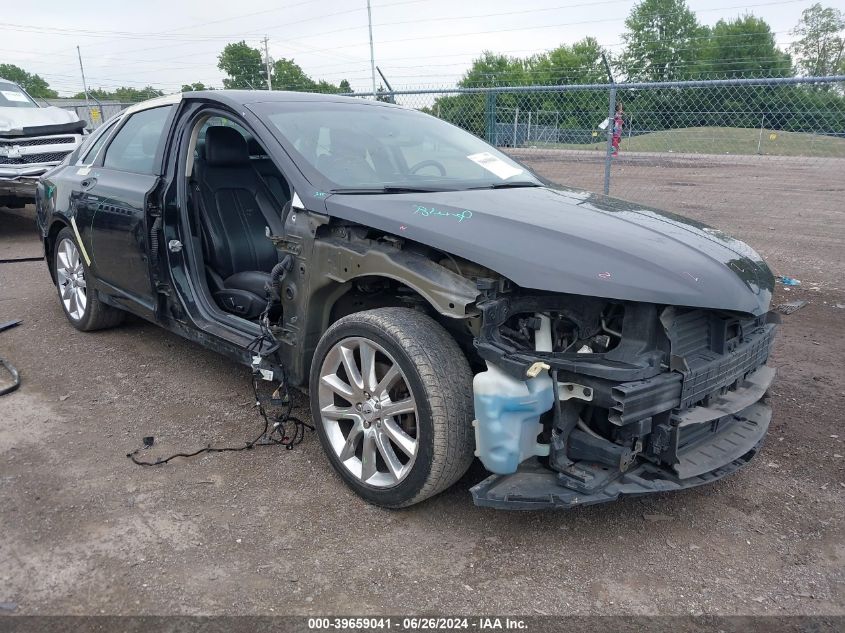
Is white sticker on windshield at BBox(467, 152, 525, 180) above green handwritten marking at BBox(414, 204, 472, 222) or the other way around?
above

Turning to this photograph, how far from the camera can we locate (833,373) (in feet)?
14.1

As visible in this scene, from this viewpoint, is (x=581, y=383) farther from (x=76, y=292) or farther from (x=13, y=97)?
(x=13, y=97)

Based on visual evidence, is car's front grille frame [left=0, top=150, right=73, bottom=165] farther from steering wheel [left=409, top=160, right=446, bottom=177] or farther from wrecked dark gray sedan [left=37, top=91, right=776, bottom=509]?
steering wheel [left=409, top=160, right=446, bottom=177]

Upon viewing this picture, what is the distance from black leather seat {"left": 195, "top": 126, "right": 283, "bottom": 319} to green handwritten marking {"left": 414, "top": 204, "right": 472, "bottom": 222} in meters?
1.49

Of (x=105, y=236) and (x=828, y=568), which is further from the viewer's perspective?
(x=105, y=236)

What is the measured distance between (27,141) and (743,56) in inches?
1414

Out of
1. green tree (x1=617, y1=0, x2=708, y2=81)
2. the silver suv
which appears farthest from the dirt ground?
green tree (x1=617, y1=0, x2=708, y2=81)

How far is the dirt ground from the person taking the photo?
231 cm

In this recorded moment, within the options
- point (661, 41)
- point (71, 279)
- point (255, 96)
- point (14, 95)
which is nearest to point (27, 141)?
point (14, 95)

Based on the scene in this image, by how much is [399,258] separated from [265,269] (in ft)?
6.07

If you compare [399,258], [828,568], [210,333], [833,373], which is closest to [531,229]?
[399,258]

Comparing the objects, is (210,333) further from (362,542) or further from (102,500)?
(362,542)

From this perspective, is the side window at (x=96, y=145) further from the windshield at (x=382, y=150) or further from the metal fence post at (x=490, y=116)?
the metal fence post at (x=490, y=116)

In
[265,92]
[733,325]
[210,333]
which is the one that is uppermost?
[265,92]
